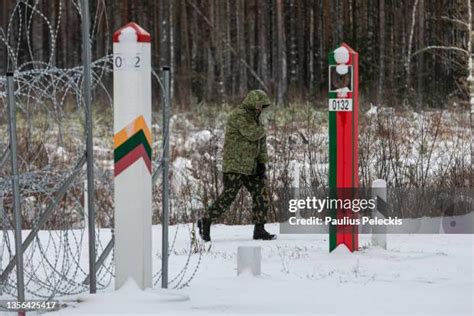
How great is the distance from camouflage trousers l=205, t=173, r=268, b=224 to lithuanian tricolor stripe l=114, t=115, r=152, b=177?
4047 mm

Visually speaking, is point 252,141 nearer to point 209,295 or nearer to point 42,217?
point 209,295

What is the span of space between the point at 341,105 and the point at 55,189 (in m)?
3.07

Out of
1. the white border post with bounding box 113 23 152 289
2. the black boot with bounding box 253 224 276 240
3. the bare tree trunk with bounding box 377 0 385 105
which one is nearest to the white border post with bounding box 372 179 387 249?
the black boot with bounding box 253 224 276 240

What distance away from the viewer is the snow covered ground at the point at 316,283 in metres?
5.96

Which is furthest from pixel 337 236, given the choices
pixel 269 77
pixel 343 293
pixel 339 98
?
pixel 269 77

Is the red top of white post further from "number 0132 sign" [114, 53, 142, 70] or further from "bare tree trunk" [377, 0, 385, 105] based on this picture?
"bare tree trunk" [377, 0, 385, 105]

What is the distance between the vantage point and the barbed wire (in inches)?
244

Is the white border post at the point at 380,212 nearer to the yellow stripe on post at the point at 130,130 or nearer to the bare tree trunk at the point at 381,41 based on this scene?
the yellow stripe on post at the point at 130,130

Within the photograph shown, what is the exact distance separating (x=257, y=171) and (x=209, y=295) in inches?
137

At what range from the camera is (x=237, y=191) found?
10.1 metres

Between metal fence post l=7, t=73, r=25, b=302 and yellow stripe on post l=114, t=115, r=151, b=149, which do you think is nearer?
metal fence post l=7, t=73, r=25, b=302

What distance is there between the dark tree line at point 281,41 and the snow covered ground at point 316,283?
1886 cm

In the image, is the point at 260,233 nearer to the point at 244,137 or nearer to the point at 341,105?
the point at 244,137

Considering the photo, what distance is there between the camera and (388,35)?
1377 inches
